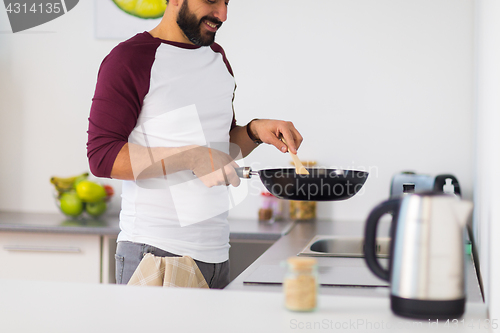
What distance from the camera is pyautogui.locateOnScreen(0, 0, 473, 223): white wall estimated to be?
2.09 meters

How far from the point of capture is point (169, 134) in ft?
4.09

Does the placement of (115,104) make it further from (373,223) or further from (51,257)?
(51,257)

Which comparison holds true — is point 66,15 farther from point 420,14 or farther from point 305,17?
point 420,14

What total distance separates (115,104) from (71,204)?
3.82 feet

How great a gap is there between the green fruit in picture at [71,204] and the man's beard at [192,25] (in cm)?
114

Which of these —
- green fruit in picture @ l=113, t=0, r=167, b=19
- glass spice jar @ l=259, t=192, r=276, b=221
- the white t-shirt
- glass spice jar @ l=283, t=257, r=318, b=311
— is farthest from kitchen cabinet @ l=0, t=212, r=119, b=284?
glass spice jar @ l=283, t=257, r=318, b=311

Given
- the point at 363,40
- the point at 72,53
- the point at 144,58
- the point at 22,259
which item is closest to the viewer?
the point at 144,58

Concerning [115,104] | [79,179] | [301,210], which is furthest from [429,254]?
[79,179]

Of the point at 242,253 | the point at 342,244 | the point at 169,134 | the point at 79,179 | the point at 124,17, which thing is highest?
the point at 124,17

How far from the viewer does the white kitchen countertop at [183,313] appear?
71 cm

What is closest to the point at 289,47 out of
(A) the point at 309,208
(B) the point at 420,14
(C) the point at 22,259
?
(B) the point at 420,14

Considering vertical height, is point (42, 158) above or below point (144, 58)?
below

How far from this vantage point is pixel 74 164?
95.2 inches

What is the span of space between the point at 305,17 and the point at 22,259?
1525 mm
